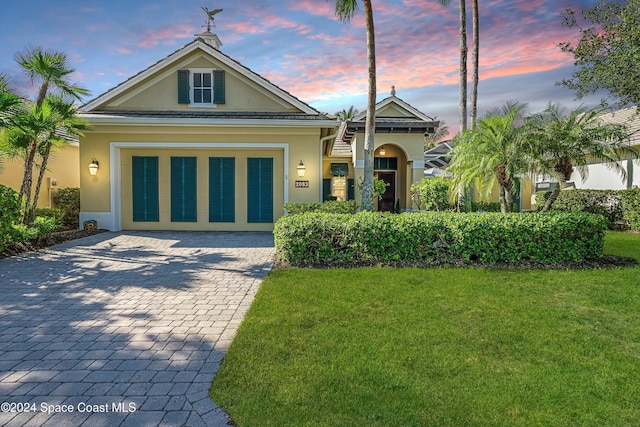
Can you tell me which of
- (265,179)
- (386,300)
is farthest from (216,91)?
(386,300)

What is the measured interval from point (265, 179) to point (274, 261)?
5396mm

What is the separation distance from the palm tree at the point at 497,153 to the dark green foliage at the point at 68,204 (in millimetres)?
15043

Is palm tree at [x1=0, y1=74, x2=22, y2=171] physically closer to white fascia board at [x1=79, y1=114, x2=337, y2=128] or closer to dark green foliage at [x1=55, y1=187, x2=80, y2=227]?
white fascia board at [x1=79, y1=114, x2=337, y2=128]

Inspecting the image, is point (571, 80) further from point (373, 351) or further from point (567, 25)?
point (373, 351)

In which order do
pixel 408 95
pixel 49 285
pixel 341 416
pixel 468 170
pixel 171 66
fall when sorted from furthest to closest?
pixel 408 95 → pixel 171 66 → pixel 468 170 → pixel 49 285 → pixel 341 416

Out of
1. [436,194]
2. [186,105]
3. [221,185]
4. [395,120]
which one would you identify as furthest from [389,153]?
[186,105]

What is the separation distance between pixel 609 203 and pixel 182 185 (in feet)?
53.7

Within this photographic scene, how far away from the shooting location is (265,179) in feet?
41.7

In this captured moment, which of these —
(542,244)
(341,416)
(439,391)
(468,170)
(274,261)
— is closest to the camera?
(341,416)

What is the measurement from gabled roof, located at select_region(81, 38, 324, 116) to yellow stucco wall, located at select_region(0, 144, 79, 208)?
326 cm

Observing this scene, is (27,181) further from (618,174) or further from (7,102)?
(618,174)

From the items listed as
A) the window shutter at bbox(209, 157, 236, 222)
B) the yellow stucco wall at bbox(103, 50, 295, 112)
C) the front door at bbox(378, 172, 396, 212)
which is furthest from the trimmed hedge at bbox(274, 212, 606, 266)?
the front door at bbox(378, 172, 396, 212)

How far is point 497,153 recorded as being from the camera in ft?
28.0

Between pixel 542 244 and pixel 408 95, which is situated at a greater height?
pixel 408 95
